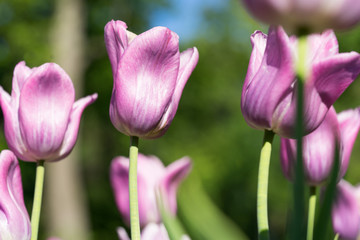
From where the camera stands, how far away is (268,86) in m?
0.47

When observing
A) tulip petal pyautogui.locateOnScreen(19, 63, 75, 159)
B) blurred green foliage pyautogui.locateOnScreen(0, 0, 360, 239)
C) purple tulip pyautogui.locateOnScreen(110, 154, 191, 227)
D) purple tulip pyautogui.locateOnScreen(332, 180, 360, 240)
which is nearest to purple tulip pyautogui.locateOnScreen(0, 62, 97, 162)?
tulip petal pyautogui.locateOnScreen(19, 63, 75, 159)

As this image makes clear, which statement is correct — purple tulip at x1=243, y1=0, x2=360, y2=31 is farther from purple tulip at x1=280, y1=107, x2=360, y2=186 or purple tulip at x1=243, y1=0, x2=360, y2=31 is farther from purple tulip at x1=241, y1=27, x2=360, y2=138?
purple tulip at x1=280, y1=107, x2=360, y2=186

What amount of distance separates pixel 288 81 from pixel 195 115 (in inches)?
442

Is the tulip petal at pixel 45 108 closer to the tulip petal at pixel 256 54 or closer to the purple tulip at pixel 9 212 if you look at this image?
the purple tulip at pixel 9 212

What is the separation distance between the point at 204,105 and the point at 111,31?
10.9 metres

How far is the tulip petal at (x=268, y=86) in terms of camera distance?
455mm

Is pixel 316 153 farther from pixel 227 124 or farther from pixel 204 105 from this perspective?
pixel 204 105

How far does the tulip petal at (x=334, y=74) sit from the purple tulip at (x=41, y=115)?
213 mm

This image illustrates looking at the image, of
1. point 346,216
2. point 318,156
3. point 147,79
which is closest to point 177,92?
point 147,79

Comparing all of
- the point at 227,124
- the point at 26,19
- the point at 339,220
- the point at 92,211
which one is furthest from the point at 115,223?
the point at 339,220

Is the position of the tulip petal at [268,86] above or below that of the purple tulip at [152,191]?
above

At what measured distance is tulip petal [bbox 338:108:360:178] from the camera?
556mm

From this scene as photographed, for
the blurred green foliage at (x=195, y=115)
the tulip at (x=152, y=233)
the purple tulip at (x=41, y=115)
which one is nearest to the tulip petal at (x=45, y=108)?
the purple tulip at (x=41, y=115)

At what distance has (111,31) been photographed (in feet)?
1.68
